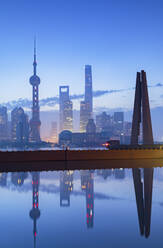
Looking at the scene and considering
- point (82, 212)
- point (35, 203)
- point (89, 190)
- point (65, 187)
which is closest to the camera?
point (82, 212)

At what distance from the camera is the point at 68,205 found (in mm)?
16000

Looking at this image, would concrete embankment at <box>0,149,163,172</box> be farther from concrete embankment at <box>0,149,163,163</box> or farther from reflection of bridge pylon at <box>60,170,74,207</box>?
reflection of bridge pylon at <box>60,170,74,207</box>

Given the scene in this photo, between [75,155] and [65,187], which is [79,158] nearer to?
[75,155]

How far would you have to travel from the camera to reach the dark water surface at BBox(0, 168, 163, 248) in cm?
1023

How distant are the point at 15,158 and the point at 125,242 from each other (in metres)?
29.7

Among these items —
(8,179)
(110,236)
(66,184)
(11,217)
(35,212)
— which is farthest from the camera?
(8,179)

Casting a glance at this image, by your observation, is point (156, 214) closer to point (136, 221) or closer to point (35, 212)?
point (136, 221)

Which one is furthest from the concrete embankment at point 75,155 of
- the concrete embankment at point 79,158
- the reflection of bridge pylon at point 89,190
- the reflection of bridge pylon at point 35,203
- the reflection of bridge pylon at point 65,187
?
the reflection of bridge pylon at point 35,203

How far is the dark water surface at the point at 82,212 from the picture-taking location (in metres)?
10.2

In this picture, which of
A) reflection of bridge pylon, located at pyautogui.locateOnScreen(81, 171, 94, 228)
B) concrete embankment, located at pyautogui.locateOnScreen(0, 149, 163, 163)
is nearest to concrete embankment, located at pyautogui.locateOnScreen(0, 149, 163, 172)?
concrete embankment, located at pyautogui.locateOnScreen(0, 149, 163, 163)

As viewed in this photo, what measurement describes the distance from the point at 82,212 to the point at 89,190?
631 centimetres

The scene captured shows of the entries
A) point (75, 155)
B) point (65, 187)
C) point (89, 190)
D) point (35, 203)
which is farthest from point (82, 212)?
point (75, 155)

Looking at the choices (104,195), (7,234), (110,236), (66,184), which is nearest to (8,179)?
(66,184)

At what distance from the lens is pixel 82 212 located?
1438 centimetres
